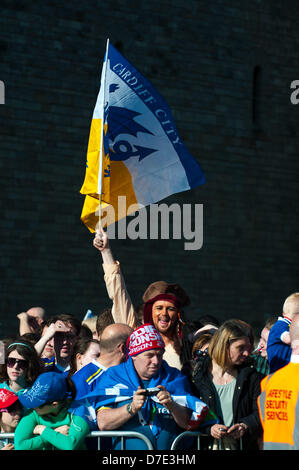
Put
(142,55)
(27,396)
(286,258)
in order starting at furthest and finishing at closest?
(286,258) < (142,55) < (27,396)

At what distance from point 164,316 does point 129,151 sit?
1803 millimetres

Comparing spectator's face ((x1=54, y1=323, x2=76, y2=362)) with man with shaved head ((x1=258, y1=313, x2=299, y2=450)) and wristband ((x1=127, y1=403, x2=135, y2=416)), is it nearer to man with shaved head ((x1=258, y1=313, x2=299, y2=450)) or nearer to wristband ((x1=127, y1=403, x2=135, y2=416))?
wristband ((x1=127, y1=403, x2=135, y2=416))

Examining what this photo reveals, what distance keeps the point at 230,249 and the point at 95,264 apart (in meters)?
2.90

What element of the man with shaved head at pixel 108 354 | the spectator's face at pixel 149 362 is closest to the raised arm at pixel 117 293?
the man with shaved head at pixel 108 354

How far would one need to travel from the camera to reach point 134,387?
530 centimetres

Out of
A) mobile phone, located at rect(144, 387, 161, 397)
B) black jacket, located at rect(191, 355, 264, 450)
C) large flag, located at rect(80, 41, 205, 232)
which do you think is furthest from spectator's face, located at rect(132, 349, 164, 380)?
large flag, located at rect(80, 41, 205, 232)

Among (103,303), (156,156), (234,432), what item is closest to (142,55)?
(103,303)

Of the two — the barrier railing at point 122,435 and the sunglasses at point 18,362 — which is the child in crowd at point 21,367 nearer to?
the sunglasses at point 18,362

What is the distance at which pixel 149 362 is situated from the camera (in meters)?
5.29

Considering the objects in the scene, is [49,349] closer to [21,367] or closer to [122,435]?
[21,367]

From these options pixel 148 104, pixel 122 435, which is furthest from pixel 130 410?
pixel 148 104

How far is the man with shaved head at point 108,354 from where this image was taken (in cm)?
584

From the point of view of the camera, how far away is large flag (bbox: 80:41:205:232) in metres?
7.52
